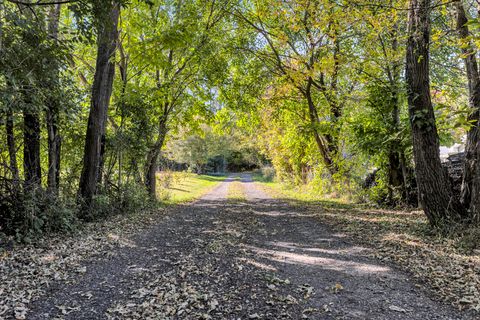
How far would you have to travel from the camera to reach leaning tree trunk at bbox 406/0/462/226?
5938 millimetres

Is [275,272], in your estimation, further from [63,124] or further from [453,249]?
[63,124]

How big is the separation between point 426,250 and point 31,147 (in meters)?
7.91

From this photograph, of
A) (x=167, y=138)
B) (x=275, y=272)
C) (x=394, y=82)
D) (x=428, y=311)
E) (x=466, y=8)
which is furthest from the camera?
(x=167, y=138)

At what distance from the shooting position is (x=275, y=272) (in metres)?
4.16

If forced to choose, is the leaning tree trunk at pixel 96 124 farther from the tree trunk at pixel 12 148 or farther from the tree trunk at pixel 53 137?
the tree trunk at pixel 12 148

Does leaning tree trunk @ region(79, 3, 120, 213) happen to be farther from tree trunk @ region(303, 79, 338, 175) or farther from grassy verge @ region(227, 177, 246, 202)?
tree trunk @ region(303, 79, 338, 175)

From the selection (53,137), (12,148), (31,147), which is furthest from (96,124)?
(12,148)

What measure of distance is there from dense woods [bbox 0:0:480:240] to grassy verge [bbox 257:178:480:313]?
0.65 metres

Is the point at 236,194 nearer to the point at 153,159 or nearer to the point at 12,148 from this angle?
the point at 153,159

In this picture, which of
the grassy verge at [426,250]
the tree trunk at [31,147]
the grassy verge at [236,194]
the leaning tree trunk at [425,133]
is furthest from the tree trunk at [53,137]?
the grassy verge at [236,194]

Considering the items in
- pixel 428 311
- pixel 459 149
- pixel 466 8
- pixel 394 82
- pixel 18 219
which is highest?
pixel 466 8

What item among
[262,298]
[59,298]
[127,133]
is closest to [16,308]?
[59,298]

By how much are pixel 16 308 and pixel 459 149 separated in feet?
33.8

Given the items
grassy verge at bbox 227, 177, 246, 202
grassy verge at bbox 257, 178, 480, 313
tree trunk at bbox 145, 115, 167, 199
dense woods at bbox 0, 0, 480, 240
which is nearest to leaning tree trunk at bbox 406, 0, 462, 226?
dense woods at bbox 0, 0, 480, 240
